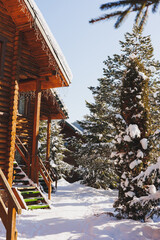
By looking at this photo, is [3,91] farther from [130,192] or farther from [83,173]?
[83,173]

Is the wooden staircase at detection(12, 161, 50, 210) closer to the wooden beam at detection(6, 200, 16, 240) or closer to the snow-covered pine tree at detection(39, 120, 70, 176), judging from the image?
the wooden beam at detection(6, 200, 16, 240)

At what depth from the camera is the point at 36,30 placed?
357 inches

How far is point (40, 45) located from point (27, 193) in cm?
633

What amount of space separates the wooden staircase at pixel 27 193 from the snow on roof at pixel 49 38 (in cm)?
490

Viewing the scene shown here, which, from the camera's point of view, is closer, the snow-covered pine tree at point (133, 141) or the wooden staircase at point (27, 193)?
the snow-covered pine tree at point (133, 141)

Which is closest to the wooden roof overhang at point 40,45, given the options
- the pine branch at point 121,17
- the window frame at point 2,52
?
the window frame at point 2,52

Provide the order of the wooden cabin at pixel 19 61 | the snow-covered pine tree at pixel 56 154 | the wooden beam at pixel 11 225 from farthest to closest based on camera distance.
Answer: the snow-covered pine tree at pixel 56 154 → the wooden cabin at pixel 19 61 → the wooden beam at pixel 11 225

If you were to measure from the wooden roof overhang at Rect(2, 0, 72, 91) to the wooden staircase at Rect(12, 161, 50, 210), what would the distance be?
453 centimetres

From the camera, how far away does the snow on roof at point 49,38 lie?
29.0 ft

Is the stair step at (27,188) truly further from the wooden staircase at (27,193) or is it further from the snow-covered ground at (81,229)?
the snow-covered ground at (81,229)

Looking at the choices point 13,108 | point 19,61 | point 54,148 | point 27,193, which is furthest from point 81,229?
point 54,148

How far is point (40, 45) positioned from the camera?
399 inches

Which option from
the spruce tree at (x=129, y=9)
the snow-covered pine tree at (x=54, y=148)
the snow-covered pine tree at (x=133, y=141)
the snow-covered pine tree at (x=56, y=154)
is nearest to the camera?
the spruce tree at (x=129, y=9)

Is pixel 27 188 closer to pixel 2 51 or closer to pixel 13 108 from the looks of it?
pixel 13 108
